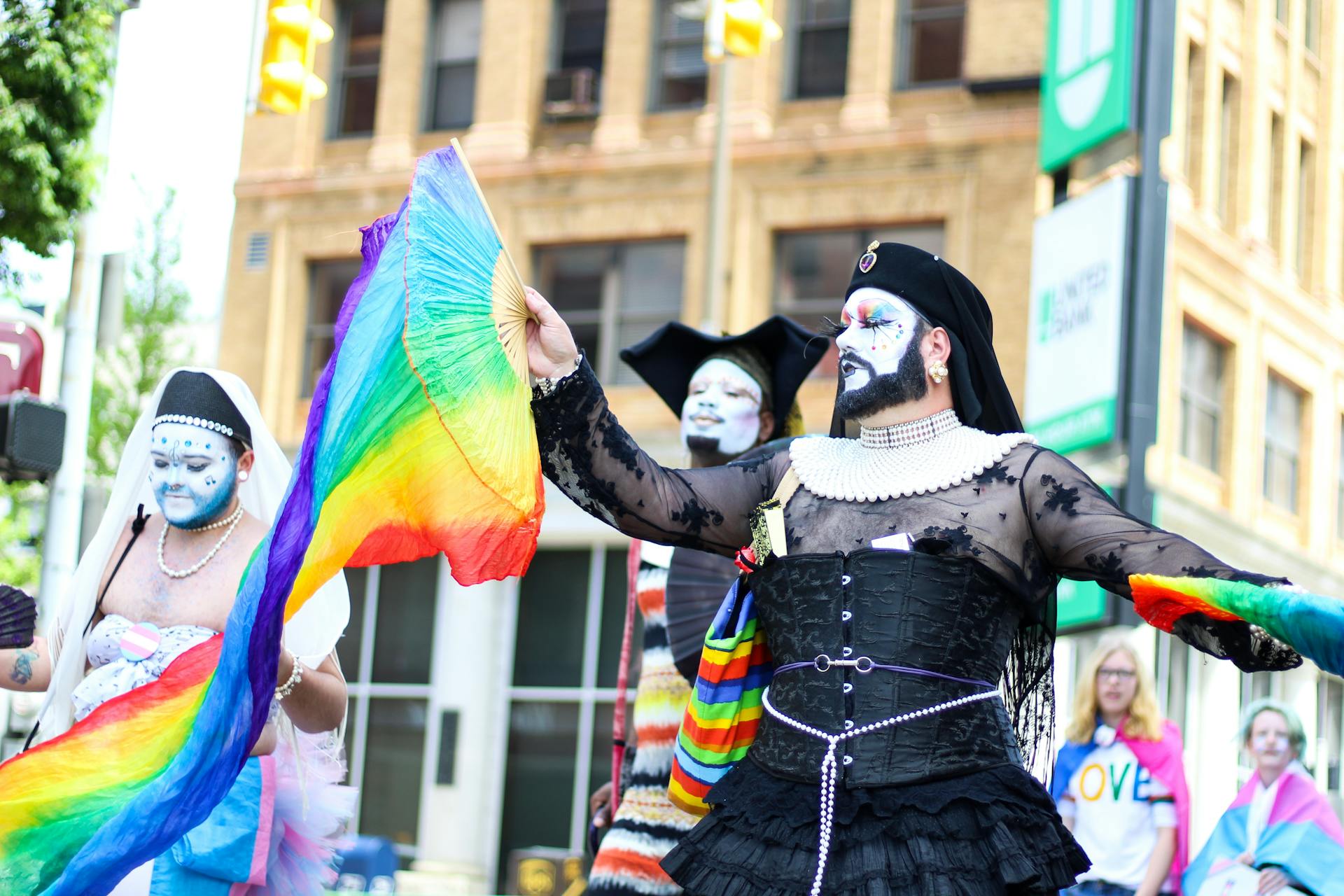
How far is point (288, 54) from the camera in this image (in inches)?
475

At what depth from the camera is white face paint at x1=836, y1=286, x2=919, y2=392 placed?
399 cm

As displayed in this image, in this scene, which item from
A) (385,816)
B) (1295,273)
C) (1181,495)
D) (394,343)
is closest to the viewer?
(394,343)

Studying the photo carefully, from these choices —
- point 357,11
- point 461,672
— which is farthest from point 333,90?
point 461,672

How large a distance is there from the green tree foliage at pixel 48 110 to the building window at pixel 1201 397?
14.3 metres

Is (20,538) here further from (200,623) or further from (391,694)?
(200,623)

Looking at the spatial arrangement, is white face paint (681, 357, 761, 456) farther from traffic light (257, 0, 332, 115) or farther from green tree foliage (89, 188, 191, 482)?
green tree foliage (89, 188, 191, 482)

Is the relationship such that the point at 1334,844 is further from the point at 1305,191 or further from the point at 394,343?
the point at 1305,191

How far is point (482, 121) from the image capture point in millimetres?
22641

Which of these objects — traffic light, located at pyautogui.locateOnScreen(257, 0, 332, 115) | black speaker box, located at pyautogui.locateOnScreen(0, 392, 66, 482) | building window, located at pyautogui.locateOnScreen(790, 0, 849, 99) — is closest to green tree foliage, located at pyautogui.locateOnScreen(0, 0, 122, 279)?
black speaker box, located at pyautogui.locateOnScreen(0, 392, 66, 482)

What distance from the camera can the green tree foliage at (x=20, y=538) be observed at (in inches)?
934

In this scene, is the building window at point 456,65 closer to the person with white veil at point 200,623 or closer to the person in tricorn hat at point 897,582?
the person with white veil at point 200,623

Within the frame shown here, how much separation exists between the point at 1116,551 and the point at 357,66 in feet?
69.8

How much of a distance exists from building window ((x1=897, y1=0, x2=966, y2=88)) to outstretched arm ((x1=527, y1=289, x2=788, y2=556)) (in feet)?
57.1

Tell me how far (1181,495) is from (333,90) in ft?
38.5
